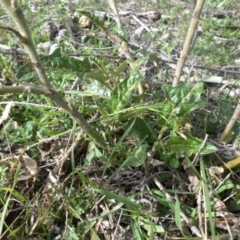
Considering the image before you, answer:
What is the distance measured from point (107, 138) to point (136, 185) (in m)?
0.19

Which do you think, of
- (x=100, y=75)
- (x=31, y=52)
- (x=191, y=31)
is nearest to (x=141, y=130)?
(x=100, y=75)

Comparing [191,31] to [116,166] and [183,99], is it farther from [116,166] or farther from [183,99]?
[116,166]

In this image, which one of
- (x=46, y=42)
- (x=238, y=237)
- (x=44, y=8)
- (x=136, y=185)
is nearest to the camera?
(x=238, y=237)

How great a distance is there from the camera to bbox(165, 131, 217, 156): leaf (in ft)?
3.84

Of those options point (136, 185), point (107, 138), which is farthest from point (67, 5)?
point (136, 185)

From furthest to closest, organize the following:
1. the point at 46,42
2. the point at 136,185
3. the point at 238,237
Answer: the point at 46,42, the point at 136,185, the point at 238,237

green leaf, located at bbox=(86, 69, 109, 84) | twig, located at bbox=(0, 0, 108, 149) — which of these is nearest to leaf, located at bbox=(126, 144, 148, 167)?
twig, located at bbox=(0, 0, 108, 149)

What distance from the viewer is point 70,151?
1.28 m

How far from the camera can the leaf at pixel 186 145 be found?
1.17 meters

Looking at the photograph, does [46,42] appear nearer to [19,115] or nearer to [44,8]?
[44,8]

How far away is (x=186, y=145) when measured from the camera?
1197mm

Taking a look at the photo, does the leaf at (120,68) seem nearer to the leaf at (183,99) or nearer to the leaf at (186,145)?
the leaf at (183,99)

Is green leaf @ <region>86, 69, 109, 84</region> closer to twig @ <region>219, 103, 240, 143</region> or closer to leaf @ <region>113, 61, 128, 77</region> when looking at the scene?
leaf @ <region>113, 61, 128, 77</region>

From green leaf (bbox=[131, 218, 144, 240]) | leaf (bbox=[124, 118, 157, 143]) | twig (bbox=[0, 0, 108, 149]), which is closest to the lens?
twig (bbox=[0, 0, 108, 149])
